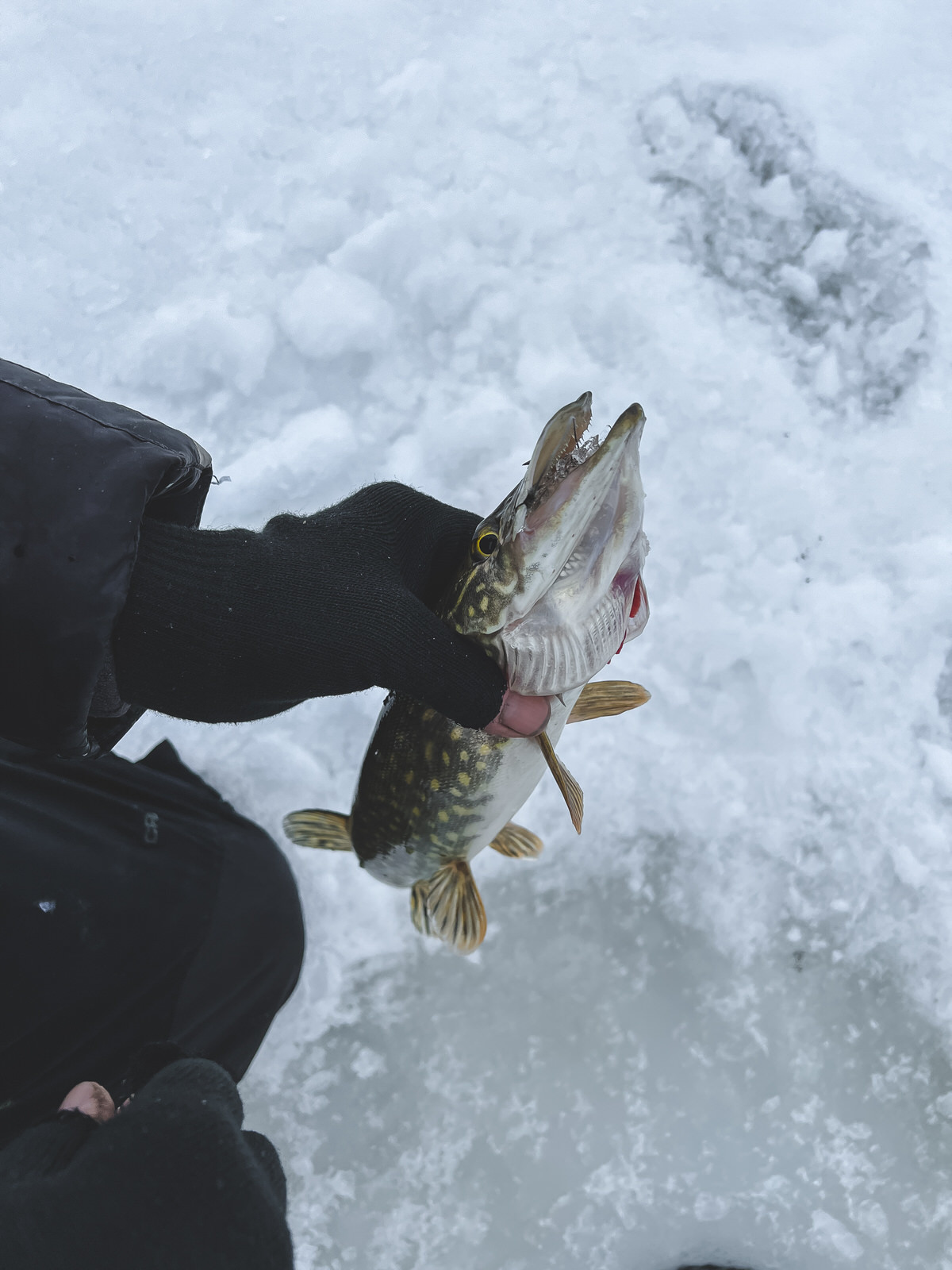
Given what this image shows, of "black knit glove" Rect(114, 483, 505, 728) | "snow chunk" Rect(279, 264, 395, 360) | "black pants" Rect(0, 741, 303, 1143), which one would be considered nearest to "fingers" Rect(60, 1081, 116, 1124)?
→ "black pants" Rect(0, 741, 303, 1143)

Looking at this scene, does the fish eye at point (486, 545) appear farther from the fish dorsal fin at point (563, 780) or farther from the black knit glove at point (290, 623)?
the fish dorsal fin at point (563, 780)

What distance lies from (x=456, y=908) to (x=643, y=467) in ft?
3.55

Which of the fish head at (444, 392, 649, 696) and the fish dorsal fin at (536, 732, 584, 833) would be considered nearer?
the fish head at (444, 392, 649, 696)

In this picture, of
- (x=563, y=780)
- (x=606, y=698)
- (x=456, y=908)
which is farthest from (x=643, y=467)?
(x=456, y=908)

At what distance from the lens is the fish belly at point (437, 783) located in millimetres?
1426

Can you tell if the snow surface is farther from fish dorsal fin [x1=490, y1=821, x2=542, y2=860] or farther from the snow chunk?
fish dorsal fin [x1=490, y1=821, x2=542, y2=860]

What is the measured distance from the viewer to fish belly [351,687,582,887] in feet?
4.68

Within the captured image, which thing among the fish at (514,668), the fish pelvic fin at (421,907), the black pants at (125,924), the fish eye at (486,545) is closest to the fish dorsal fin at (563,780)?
the fish at (514,668)

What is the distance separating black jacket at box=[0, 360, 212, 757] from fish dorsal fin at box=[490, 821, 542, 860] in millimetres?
1018

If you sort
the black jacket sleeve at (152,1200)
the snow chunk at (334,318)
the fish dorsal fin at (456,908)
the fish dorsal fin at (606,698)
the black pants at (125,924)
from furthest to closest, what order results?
the snow chunk at (334,318), the fish dorsal fin at (456,908), the fish dorsal fin at (606,698), the black pants at (125,924), the black jacket sleeve at (152,1200)

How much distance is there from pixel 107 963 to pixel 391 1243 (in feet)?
3.08

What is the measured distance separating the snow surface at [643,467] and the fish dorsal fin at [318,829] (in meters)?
0.19

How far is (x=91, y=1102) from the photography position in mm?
1100

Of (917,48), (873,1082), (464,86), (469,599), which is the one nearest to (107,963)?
(469,599)
